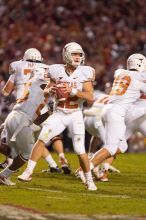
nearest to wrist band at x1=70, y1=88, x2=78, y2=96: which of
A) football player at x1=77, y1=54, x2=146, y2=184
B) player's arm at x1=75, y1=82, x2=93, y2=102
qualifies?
player's arm at x1=75, y1=82, x2=93, y2=102

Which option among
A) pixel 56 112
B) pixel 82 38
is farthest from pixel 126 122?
pixel 82 38

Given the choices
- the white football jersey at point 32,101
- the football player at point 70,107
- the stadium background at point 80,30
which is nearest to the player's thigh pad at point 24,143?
the football player at point 70,107

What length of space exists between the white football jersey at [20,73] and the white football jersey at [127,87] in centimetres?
163

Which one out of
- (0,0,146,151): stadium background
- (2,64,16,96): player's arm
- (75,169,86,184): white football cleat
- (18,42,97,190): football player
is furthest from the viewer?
(0,0,146,151): stadium background

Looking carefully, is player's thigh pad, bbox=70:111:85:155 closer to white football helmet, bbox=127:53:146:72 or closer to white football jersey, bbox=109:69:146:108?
white football jersey, bbox=109:69:146:108

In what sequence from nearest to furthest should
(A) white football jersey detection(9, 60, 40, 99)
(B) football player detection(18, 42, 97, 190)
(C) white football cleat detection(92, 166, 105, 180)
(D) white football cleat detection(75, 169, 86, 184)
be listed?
(B) football player detection(18, 42, 97, 190)
(D) white football cleat detection(75, 169, 86, 184)
(C) white football cleat detection(92, 166, 105, 180)
(A) white football jersey detection(9, 60, 40, 99)

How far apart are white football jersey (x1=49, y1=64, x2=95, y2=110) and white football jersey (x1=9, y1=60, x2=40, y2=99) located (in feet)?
7.27

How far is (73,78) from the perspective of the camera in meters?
9.02

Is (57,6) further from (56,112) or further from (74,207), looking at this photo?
(74,207)

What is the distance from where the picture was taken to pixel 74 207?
7734 millimetres

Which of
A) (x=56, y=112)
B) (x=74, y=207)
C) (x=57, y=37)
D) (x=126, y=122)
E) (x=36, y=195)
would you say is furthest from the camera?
(x=57, y=37)

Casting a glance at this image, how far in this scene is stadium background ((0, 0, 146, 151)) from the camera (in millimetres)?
18000

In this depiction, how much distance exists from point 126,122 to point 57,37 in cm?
846

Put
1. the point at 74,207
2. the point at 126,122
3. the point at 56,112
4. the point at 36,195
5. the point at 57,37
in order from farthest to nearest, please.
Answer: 1. the point at 57,37
2. the point at 126,122
3. the point at 56,112
4. the point at 36,195
5. the point at 74,207
